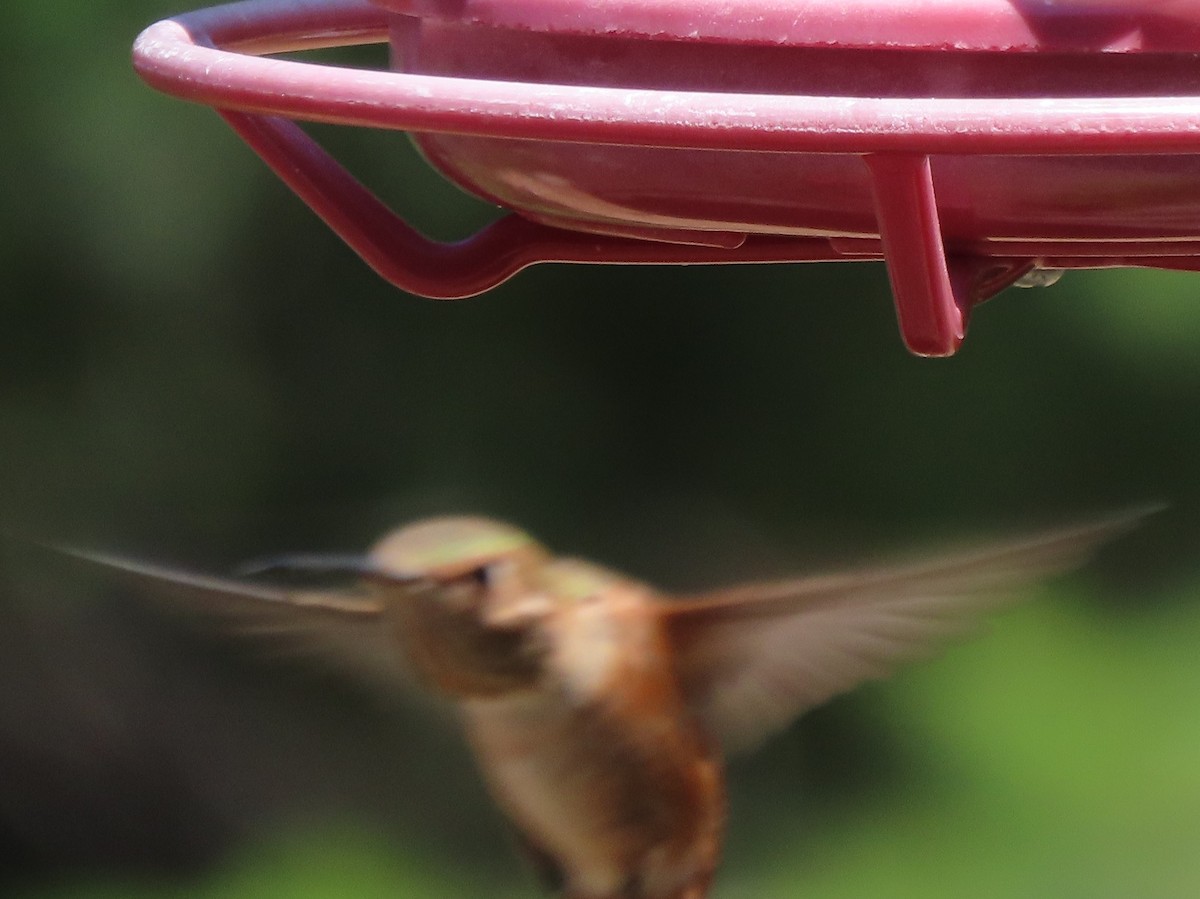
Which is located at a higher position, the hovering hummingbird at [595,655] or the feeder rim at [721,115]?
the feeder rim at [721,115]

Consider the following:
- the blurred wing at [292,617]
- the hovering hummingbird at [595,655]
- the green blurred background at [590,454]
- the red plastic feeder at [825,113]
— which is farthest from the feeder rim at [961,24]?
the green blurred background at [590,454]

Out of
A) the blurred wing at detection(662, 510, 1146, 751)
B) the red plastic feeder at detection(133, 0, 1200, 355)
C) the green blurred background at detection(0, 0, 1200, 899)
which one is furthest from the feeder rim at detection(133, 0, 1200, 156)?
the green blurred background at detection(0, 0, 1200, 899)

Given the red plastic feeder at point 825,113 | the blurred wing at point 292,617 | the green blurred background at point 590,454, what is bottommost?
the green blurred background at point 590,454

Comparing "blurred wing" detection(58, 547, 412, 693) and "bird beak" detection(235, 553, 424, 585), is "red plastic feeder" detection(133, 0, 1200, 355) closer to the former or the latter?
"bird beak" detection(235, 553, 424, 585)

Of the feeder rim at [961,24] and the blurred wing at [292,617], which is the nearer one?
the feeder rim at [961,24]

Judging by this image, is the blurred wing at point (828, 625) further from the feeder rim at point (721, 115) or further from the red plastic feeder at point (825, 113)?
the feeder rim at point (721, 115)

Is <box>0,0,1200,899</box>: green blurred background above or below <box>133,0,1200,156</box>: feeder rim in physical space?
below

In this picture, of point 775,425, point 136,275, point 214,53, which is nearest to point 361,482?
point 136,275
